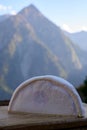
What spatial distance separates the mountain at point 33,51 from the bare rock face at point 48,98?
57.9ft

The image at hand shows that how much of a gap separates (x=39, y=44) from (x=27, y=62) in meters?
1.67

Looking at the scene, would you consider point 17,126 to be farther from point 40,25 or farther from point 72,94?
point 40,25

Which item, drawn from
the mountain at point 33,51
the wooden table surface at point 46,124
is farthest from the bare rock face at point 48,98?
→ the mountain at point 33,51

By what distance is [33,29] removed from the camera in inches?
1024

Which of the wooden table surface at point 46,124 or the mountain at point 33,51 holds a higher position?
the wooden table surface at point 46,124

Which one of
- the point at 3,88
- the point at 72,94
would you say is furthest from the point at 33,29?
the point at 72,94

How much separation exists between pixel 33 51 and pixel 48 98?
2192cm

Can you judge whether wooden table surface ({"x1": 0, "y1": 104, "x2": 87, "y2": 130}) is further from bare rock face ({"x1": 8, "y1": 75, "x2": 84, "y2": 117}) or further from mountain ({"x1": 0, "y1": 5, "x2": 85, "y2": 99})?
mountain ({"x1": 0, "y1": 5, "x2": 85, "y2": 99})

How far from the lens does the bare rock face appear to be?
2.11 metres

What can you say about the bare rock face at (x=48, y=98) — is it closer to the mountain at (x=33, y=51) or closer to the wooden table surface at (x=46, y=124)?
the wooden table surface at (x=46, y=124)

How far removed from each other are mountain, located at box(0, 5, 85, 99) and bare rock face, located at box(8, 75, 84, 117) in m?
17.6

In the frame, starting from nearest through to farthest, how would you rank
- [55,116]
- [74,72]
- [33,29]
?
[55,116], [74,72], [33,29]

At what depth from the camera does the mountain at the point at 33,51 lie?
21.9 m

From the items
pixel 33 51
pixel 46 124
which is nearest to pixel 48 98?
pixel 46 124
